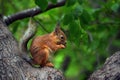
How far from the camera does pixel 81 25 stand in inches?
242

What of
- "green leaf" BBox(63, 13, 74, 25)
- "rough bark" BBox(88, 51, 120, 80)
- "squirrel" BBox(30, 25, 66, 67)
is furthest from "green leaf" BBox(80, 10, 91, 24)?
"rough bark" BBox(88, 51, 120, 80)

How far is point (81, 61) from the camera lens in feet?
34.4

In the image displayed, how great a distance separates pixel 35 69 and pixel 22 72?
0.62ft

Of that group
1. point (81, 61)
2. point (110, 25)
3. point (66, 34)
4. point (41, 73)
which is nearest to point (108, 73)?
point (41, 73)

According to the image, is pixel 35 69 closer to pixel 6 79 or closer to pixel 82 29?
pixel 6 79

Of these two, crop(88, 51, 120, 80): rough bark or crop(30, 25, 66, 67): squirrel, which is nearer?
crop(88, 51, 120, 80): rough bark

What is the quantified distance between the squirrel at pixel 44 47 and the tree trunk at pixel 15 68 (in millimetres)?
459

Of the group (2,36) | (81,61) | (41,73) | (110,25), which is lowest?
(81,61)

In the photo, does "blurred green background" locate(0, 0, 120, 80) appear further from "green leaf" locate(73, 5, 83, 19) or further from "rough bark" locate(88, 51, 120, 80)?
"rough bark" locate(88, 51, 120, 80)

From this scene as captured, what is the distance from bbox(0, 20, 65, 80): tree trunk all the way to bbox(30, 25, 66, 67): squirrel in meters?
0.46

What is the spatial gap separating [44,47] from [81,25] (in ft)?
1.87

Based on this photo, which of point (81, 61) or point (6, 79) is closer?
point (6, 79)

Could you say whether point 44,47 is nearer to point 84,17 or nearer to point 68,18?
point 68,18

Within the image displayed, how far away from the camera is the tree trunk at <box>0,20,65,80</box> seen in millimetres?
5109
